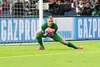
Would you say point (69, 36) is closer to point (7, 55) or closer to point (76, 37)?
point (76, 37)

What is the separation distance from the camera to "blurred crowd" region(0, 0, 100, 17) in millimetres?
22875

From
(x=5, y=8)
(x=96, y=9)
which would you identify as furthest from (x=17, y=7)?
(x=96, y=9)

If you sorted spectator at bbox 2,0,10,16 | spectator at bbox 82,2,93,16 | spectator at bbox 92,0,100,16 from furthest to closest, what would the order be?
spectator at bbox 92,0,100,16
spectator at bbox 82,2,93,16
spectator at bbox 2,0,10,16

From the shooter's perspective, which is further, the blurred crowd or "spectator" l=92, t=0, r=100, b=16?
"spectator" l=92, t=0, r=100, b=16

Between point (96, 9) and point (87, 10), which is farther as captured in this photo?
point (96, 9)

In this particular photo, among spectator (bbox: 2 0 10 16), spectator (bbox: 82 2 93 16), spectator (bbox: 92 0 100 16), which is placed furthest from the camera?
spectator (bbox: 92 0 100 16)

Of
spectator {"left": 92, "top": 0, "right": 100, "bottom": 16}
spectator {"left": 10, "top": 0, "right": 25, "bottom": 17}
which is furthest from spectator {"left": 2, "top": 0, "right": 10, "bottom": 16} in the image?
spectator {"left": 92, "top": 0, "right": 100, "bottom": 16}

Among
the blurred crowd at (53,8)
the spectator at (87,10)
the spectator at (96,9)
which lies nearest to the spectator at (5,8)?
the blurred crowd at (53,8)

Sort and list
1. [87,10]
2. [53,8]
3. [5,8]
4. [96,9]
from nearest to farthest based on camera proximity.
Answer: [5,8] → [53,8] → [87,10] → [96,9]

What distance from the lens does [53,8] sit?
26.4 m

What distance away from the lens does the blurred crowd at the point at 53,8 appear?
75.0ft

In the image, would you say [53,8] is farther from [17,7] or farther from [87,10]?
[17,7]

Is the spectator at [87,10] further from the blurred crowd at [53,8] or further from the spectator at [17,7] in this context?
the spectator at [17,7]

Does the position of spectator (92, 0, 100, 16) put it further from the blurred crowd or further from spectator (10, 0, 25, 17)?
spectator (10, 0, 25, 17)
